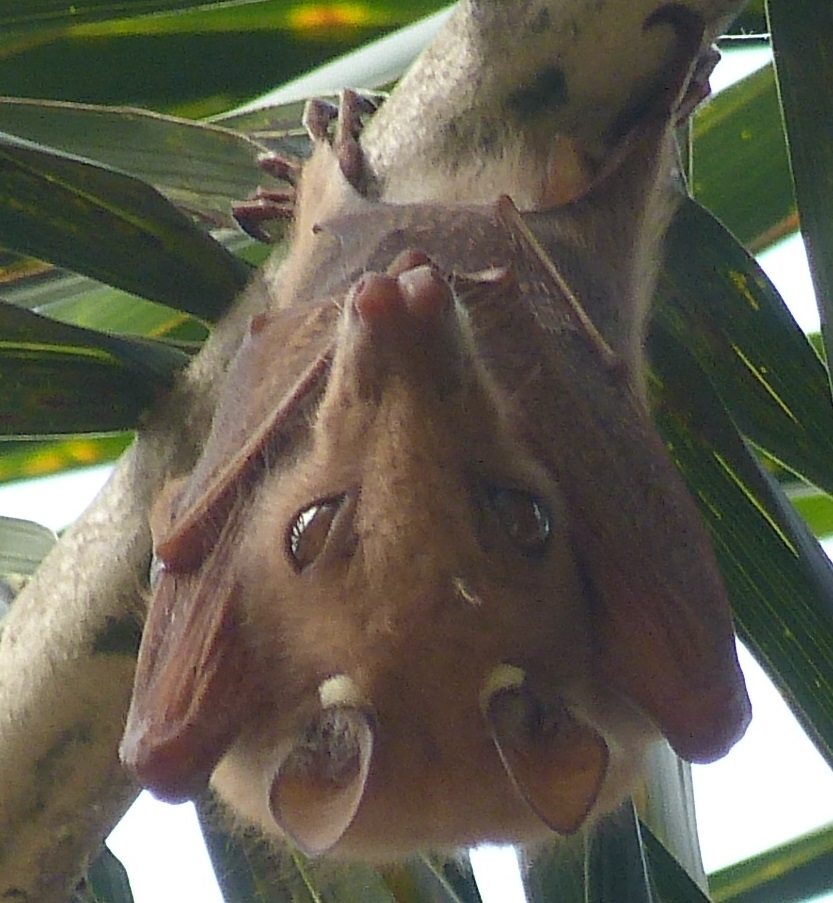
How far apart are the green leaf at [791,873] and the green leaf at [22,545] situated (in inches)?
35.8

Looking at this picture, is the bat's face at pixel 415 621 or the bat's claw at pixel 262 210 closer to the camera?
the bat's face at pixel 415 621

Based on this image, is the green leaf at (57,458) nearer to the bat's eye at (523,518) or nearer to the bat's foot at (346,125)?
the bat's foot at (346,125)

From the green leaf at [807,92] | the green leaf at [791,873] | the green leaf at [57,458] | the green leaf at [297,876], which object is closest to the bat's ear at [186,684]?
the green leaf at [297,876]

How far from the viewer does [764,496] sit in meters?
1.11

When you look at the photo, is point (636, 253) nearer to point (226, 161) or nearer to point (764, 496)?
point (764, 496)

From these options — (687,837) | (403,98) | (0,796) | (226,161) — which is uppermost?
(403,98)

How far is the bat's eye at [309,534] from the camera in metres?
0.98

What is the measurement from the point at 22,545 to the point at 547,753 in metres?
0.69

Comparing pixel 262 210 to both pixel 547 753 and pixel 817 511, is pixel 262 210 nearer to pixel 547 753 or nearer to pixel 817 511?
pixel 547 753

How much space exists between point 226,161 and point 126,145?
0.09 m

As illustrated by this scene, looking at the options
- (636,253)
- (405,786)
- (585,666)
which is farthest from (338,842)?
(636,253)

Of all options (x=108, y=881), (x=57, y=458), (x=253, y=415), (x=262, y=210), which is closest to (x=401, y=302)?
(x=253, y=415)

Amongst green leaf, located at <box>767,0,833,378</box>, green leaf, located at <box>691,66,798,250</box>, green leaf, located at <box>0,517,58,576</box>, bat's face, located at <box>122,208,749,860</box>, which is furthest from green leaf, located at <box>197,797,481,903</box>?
green leaf, located at <box>691,66,798,250</box>

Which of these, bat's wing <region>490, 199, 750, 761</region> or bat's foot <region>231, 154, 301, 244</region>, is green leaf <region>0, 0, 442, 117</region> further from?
bat's wing <region>490, 199, 750, 761</region>
